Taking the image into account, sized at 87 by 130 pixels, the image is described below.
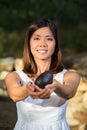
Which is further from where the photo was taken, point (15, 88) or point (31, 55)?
point (31, 55)

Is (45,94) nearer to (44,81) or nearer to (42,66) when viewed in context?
(44,81)

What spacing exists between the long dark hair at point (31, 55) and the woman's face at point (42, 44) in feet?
0.09

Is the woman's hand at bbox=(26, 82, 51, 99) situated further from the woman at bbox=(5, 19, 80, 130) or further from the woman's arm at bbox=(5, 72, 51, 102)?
the woman at bbox=(5, 19, 80, 130)

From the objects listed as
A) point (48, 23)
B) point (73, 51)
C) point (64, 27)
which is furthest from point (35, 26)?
point (64, 27)

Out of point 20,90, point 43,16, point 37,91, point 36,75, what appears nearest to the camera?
point 37,91

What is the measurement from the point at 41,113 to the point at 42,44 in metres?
0.39

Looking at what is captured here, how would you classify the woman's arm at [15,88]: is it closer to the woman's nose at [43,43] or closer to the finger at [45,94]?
the finger at [45,94]

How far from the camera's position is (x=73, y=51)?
631 inches

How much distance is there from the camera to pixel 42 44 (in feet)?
8.22

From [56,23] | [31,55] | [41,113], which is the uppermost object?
[31,55]

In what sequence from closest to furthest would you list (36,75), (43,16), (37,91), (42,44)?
(37,91)
(42,44)
(36,75)
(43,16)

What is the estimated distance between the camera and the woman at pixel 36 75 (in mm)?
2486

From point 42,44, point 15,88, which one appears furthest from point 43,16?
point 15,88

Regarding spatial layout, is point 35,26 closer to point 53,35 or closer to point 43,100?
point 53,35
